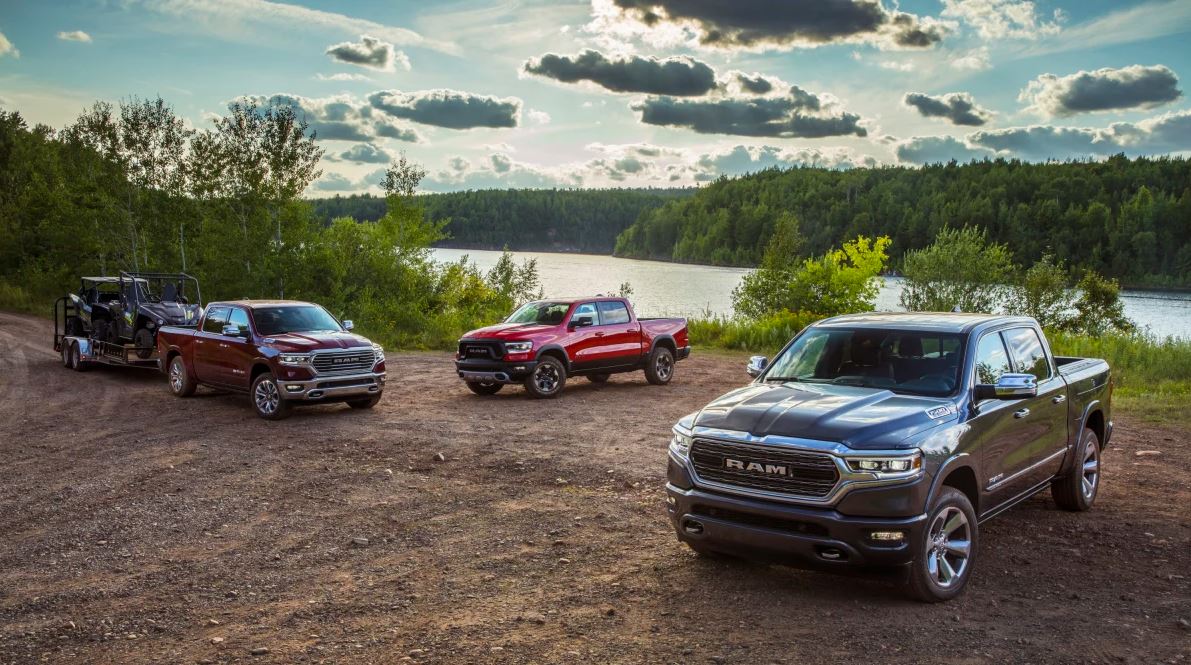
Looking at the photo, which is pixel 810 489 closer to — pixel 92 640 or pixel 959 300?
pixel 92 640

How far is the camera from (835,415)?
18.6 feet

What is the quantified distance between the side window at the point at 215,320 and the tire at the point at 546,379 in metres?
5.21

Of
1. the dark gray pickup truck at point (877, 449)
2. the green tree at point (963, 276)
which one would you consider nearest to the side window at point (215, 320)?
the dark gray pickup truck at point (877, 449)

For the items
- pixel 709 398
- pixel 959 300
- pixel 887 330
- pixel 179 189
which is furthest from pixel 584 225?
pixel 887 330

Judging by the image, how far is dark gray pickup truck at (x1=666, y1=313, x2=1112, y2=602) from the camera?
531cm

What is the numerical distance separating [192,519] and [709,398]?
9.93 metres

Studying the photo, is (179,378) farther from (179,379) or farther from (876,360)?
(876,360)

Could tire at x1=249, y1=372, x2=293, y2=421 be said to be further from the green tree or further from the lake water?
the green tree

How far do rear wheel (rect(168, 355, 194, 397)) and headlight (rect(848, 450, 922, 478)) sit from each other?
13.3m

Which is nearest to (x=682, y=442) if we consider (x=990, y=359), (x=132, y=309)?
(x=990, y=359)

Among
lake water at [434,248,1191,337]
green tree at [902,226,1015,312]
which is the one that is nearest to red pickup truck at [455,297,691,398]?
lake water at [434,248,1191,337]

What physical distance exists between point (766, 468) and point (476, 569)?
7.62 feet

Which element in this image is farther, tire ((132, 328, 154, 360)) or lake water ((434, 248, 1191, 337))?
lake water ((434, 248, 1191, 337))

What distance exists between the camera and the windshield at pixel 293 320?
14.1 metres
